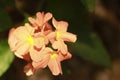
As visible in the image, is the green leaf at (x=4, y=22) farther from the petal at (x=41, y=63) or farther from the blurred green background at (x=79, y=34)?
the petal at (x=41, y=63)

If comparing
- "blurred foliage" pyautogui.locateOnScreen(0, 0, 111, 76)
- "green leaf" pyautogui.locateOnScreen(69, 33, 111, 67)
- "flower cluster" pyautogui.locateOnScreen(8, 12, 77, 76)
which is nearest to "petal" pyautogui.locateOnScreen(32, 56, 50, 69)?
"flower cluster" pyautogui.locateOnScreen(8, 12, 77, 76)

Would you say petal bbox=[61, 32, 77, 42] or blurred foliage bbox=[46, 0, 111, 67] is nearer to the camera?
petal bbox=[61, 32, 77, 42]

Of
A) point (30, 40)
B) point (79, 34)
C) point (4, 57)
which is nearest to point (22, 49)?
point (30, 40)

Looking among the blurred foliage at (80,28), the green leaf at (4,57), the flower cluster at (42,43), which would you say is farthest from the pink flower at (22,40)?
the blurred foliage at (80,28)

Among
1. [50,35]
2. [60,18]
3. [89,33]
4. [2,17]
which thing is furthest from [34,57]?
[89,33]

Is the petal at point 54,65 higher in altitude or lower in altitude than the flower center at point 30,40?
lower

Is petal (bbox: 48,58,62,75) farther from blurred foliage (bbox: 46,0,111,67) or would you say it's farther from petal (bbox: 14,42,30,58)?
blurred foliage (bbox: 46,0,111,67)
